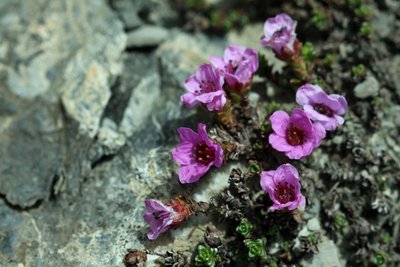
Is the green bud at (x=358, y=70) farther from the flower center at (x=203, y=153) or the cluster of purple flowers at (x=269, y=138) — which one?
the flower center at (x=203, y=153)

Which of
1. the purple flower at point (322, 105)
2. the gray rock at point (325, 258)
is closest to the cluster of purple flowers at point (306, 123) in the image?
the purple flower at point (322, 105)

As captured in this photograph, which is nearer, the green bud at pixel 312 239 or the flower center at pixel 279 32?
the green bud at pixel 312 239

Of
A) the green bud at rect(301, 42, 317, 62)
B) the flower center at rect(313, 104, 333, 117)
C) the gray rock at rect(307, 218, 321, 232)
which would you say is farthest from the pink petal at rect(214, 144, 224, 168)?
the green bud at rect(301, 42, 317, 62)

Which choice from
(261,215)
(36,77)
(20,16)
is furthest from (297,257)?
(20,16)

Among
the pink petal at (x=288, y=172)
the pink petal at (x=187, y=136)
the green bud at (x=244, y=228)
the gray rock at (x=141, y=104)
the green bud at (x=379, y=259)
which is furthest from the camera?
the gray rock at (x=141, y=104)

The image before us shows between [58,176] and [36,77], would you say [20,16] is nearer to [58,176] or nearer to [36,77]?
[36,77]

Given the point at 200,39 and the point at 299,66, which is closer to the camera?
the point at 299,66

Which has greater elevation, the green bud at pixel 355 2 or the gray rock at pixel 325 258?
the green bud at pixel 355 2
